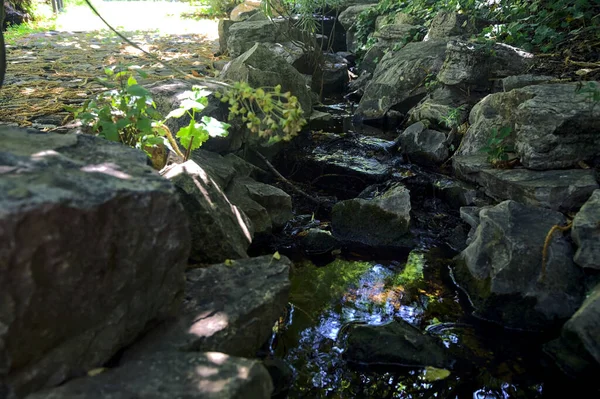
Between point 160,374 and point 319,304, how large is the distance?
155 centimetres

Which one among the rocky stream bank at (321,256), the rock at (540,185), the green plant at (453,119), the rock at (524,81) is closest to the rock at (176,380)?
the rocky stream bank at (321,256)

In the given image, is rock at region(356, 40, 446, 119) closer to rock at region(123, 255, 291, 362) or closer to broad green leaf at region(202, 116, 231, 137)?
broad green leaf at region(202, 116, 231, 137)

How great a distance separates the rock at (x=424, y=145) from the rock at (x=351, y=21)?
512 cm

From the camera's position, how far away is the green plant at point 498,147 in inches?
163

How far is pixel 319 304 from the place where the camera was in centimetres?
315

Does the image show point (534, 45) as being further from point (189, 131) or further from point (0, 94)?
point (0, 94)

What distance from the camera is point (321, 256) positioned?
3.79 metres

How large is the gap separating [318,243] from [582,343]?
187 cm

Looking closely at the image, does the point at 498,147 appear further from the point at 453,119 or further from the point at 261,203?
the point at 261,203

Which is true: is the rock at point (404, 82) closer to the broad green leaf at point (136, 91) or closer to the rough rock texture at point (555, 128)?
the rough rock texture at point (555, 128)

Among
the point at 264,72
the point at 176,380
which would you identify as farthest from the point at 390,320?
the point at 264,72

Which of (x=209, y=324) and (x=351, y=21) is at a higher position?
(x=351, y=21)

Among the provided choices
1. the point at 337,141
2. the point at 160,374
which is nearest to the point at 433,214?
the point at 337,141

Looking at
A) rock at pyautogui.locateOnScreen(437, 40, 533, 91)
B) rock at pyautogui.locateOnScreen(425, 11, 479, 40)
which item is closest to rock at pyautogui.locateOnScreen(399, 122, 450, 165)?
rock at pyautogui.locateOnScreen(437, 40, 533, 91)
